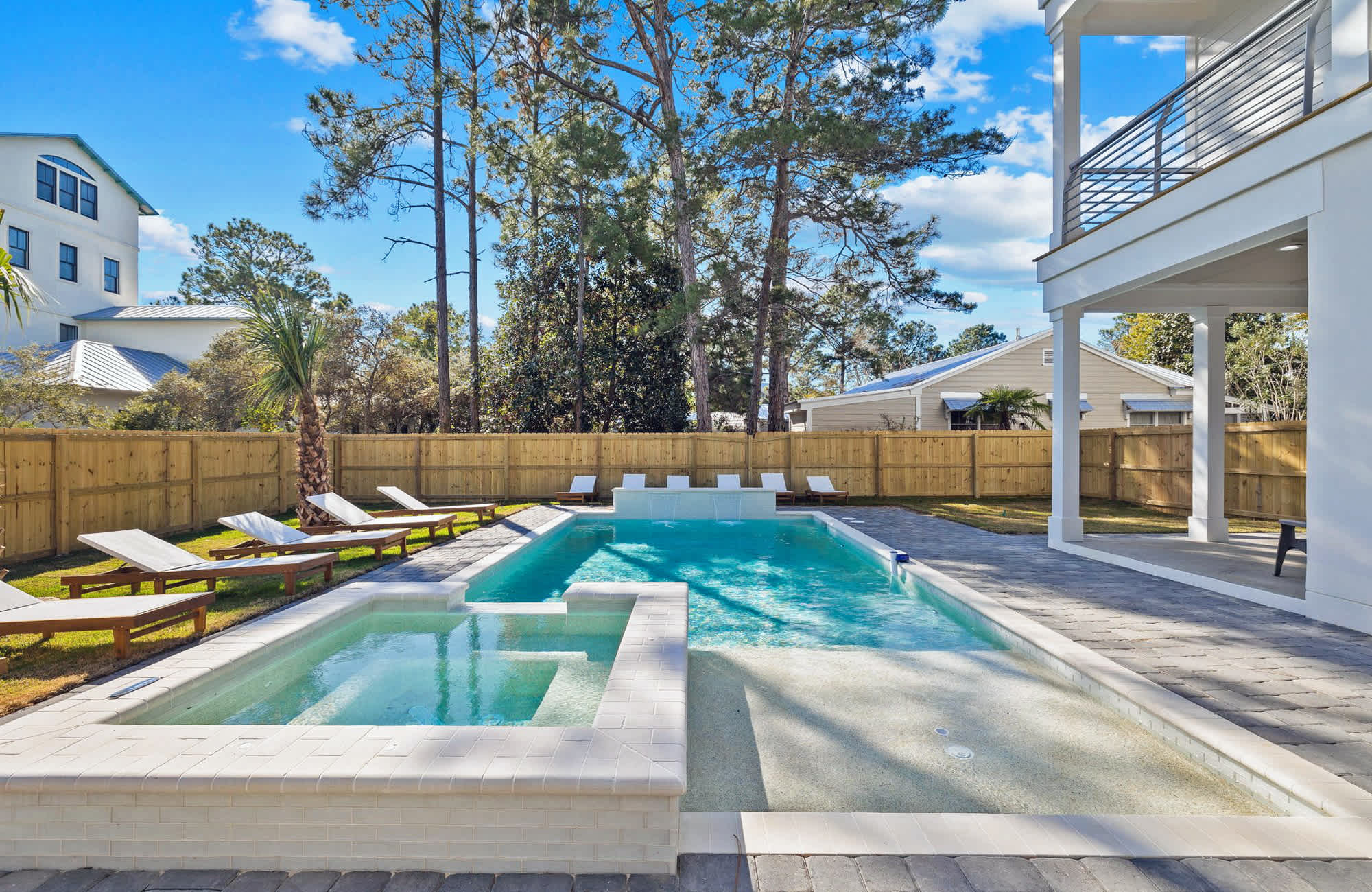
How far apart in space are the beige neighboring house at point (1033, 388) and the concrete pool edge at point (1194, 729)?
16.3m

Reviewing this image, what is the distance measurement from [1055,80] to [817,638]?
27.1ft

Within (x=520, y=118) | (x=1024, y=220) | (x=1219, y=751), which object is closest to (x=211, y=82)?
(x=520, y=118)

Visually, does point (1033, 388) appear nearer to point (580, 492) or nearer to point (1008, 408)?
point (1008, 408)

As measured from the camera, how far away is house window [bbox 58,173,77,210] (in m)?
23.3

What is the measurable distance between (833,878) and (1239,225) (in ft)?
23.1

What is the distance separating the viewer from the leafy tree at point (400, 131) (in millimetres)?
17203

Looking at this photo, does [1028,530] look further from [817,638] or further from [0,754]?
[0,754]

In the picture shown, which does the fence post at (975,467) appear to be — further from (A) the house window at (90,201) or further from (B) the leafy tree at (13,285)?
(A) the house window at (90,201)

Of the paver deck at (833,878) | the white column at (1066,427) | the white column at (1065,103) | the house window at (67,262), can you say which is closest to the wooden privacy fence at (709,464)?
the white column at (1066,427)

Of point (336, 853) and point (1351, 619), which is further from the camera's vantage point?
point (1351, 619)

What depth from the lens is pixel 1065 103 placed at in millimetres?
8555

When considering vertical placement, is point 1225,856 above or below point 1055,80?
below

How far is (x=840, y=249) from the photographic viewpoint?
1662cm

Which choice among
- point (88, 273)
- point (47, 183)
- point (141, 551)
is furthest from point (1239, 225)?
point (88, 273)
